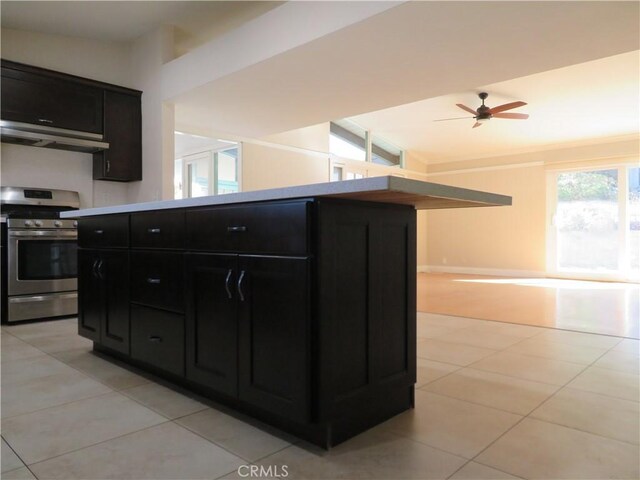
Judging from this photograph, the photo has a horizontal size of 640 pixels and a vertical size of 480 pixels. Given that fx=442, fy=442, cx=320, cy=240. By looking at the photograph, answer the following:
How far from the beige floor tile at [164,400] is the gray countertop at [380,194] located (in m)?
0.84

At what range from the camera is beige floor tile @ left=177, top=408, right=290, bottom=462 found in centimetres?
146

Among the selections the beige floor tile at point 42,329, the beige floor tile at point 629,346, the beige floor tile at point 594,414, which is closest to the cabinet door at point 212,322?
the beige floor tile at point 594,414

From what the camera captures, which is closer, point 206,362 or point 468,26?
point 206,362

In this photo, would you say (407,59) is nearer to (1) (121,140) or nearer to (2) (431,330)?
(2) (431,330)

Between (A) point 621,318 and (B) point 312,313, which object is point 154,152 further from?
(A) point 621,318

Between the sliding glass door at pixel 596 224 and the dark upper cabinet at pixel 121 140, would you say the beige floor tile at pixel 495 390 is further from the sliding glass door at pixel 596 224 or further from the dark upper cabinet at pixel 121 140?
the sliding glass door at pixel 596 224

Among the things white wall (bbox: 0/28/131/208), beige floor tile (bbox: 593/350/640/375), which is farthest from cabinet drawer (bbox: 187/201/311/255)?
white wall (bbox: 0/28/131/208)

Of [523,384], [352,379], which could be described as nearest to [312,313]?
[352,379]

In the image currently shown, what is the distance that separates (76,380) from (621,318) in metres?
4.42

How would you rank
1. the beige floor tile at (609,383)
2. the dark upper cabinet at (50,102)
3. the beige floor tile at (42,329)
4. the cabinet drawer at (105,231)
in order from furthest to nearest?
the dark upper cabinet at (50,102), the beige floor tile at (42,329), the cabinet drawer at (105,231), the beige floor tile at (609,383)

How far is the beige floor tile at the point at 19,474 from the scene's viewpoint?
129cm

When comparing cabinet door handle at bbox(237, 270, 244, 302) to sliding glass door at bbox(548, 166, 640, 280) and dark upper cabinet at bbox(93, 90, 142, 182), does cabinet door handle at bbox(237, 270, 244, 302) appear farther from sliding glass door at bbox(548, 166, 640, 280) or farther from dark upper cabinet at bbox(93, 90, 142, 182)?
sliding glass door at bbox(548, 166, 640, 280)

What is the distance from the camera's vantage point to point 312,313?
1.42 m

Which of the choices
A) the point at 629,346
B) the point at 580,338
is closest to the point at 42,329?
the point at 580,338
